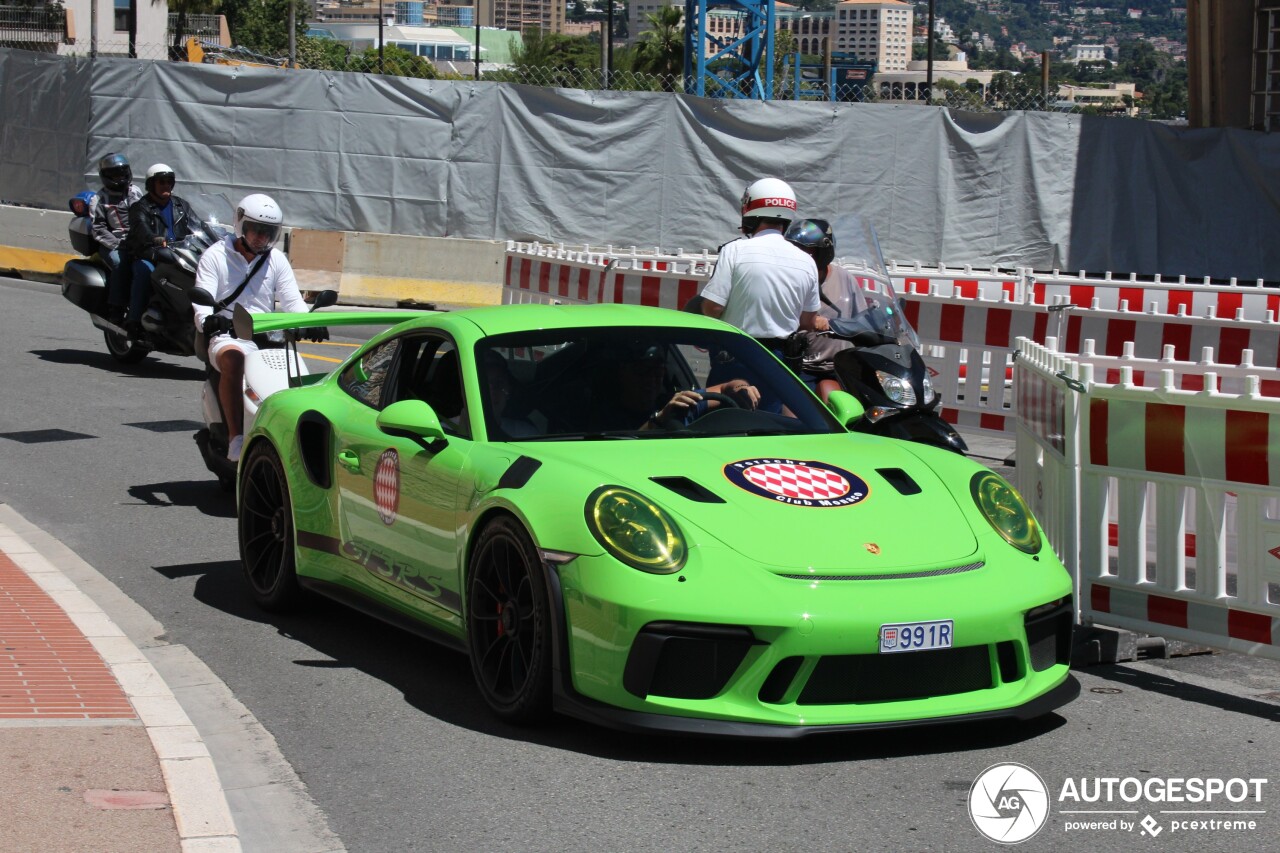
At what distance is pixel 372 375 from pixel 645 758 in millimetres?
2490

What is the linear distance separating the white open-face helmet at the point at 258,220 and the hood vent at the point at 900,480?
17.7ft

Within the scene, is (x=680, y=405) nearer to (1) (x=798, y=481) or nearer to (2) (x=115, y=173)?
(1) (x=798, y=481)

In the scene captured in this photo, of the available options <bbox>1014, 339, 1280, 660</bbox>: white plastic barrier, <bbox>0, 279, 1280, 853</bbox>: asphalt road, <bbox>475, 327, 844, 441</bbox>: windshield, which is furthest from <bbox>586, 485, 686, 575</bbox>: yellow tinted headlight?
<bbox>1014, 339, 1280, 660</bbox>: white plastic barrier

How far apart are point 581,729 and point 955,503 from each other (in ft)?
4.88

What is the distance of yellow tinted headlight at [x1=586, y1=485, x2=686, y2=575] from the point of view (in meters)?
5.44

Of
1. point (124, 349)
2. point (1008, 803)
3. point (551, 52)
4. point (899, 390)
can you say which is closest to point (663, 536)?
point (1008, 803)

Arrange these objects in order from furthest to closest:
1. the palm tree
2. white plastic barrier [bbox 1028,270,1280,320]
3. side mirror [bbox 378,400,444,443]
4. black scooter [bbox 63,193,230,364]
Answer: the palm tree → white plastic barrier [bbox 1028,270,1280,320] → black scooter [bbox 63,193,230,364] → side mirror [bbox 378,400,444,443]

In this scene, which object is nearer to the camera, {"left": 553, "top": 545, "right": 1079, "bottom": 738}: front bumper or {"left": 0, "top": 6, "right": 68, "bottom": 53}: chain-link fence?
{"left": 553, "top": 545, "right": 1079, "bottom": 738}: front bumper

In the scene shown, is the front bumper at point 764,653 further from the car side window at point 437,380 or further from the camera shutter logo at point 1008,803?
the car side window at point 437,380

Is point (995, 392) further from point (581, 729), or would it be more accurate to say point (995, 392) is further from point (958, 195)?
point (958, 195)

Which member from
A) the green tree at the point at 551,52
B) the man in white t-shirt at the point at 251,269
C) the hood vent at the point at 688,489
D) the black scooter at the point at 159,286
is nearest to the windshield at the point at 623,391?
the hood vent at the point at 688,489

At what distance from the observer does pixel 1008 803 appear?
16.7 ft

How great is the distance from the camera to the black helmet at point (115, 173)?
53.0 ft

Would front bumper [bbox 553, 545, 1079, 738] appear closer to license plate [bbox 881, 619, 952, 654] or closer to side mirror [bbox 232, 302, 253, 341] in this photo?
license plate [bbox 881, 619, 952, 654]
